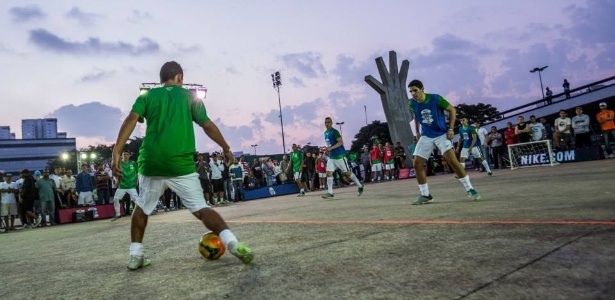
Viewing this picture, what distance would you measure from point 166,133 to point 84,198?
45.0 ft

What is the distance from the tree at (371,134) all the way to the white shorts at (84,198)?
67603 millimetres

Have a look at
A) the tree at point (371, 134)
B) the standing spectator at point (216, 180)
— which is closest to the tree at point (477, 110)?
the tree at point (371, 134)

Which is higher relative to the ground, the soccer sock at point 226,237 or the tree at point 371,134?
the tree at point 371,134

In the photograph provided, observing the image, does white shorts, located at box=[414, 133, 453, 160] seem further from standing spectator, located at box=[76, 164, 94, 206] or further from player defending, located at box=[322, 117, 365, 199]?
standing spectator, located at box=[76, 164, 94, 206]

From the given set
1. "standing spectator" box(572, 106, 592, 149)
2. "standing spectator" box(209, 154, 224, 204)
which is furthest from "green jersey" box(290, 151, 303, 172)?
"standing spectator" box(572, 106, 592, 149)

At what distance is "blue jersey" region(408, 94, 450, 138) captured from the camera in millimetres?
6465

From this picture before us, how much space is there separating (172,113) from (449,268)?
2583 millimetres

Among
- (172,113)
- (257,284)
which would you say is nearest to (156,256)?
(172,113)

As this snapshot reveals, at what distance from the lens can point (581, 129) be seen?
15242 mm

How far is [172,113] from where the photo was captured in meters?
3.49

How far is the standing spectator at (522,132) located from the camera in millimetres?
16359

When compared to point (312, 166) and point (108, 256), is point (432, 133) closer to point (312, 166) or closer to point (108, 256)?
point (108, 256)

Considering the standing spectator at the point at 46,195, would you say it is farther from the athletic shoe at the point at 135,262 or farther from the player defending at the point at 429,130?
the player defending at the point at 429,130

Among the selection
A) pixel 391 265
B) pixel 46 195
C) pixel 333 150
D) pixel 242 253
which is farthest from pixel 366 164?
pixel 391 265
